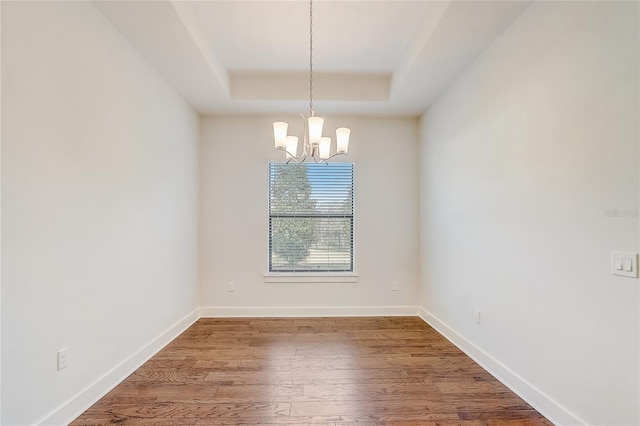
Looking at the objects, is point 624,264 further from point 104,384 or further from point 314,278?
point 104,384

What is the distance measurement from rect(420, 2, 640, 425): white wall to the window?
1628 millimetres

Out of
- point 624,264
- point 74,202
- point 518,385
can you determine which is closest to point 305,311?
point 518,385

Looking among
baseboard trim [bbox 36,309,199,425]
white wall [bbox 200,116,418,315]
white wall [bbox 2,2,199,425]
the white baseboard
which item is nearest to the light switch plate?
the white baseboard

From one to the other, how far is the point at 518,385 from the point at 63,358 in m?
2.93

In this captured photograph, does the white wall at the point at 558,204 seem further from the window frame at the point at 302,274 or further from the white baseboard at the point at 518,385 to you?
the window frame at the point at 302,274

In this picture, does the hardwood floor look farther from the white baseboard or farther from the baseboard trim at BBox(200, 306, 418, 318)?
the baseboard trim at BBox(200, 306, 418, 318)

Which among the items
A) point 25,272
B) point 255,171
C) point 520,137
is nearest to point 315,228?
point 255,171

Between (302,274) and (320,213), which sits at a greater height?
(320,213)

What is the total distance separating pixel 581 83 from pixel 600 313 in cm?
123

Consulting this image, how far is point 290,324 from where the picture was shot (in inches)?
145

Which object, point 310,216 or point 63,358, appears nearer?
point 63,358

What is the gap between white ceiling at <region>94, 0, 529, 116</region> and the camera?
222 centimetres

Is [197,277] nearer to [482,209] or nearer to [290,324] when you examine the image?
[290,324]

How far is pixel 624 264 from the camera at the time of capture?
57.9 inches
